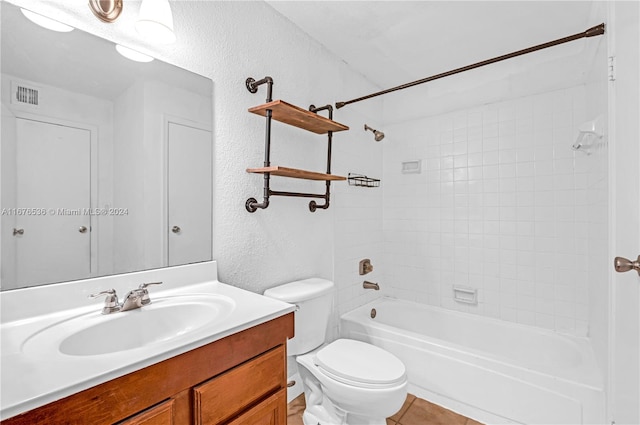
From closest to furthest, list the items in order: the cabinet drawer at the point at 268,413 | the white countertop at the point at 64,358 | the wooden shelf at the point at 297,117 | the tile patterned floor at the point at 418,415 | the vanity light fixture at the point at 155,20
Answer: the white countertop at the point at 64,358 < the cabinet drawer at the point at 268,413 < the vanity light fixture at the point at 155,20 < the wooden shelf at the point at 297,117 < the tile patterned floor at the point at 418,415

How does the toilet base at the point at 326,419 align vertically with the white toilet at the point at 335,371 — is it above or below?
below

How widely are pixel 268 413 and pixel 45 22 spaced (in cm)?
149

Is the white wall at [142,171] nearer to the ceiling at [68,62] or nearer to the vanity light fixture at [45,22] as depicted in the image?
the ceiling at [68,62]

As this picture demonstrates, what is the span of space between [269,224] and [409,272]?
1.56 metres

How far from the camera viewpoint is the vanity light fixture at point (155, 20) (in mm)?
1118

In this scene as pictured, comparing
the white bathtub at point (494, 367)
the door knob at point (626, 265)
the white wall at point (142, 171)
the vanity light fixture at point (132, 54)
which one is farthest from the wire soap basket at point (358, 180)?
the door knob at point (626, 265)

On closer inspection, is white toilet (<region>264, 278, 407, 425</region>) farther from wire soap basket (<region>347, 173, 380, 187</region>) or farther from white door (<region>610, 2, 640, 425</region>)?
wire soap basket (<region>347, 173, 380, 187</region>)

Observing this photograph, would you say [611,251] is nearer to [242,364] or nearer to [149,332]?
[242,364]

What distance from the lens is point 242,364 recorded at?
0.92 m

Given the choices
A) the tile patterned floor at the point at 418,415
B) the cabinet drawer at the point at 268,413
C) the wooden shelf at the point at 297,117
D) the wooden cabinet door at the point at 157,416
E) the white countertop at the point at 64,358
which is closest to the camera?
the white countertop at the point at 64,358

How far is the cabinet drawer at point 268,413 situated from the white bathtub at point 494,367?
1169 millimetres

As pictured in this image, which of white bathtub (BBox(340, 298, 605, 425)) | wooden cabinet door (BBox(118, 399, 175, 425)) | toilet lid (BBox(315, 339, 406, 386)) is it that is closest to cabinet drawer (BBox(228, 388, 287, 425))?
wooden cabinet door (BBox(118, 399, 175, 425))

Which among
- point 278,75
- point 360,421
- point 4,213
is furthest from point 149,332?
point 278,75

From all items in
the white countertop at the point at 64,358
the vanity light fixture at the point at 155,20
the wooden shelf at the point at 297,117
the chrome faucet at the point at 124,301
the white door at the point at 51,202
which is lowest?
the white countertop at the point at 64,358
